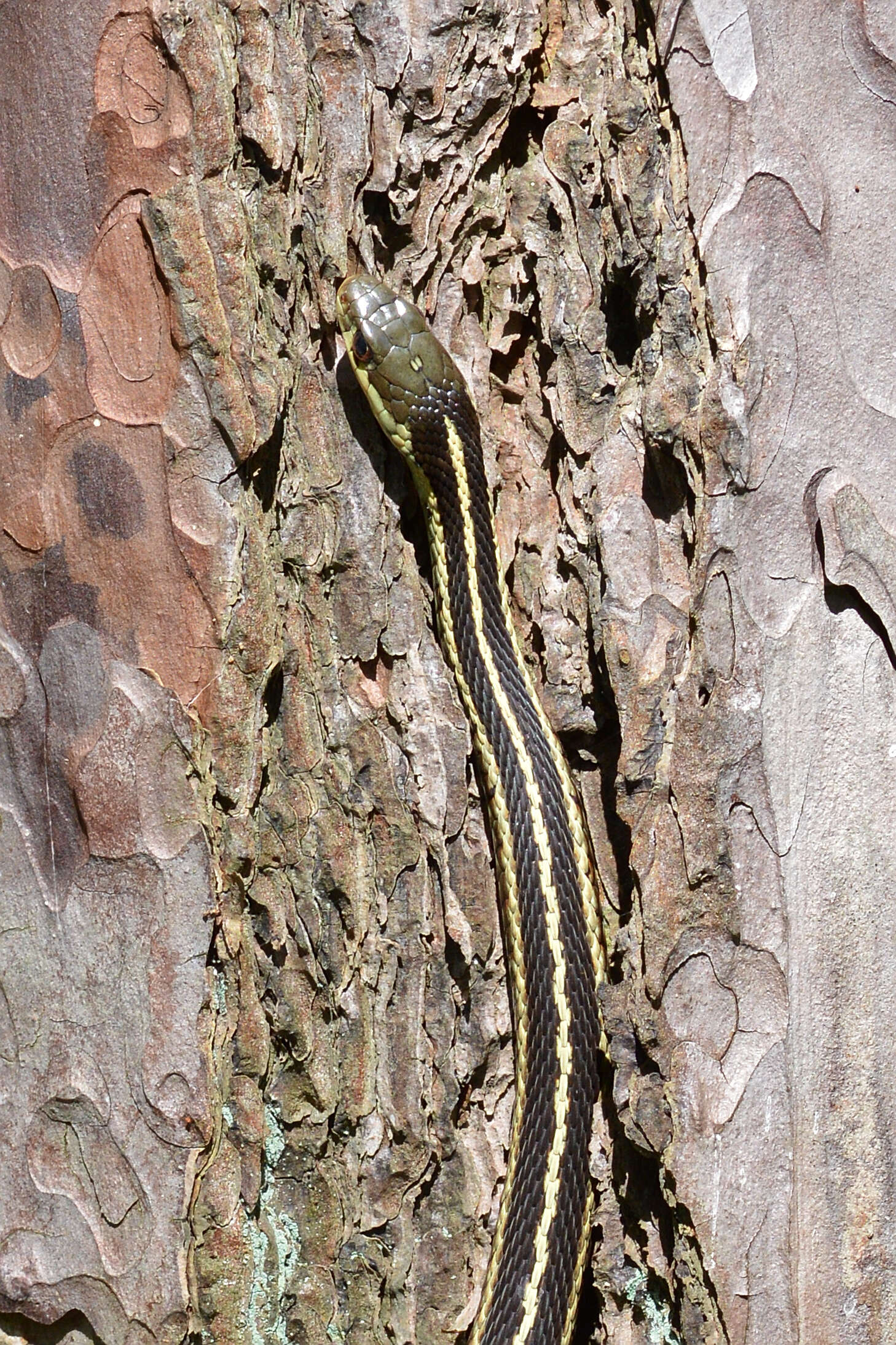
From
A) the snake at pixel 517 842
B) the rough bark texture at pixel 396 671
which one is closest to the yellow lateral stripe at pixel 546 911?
the snake at pixel 517 842

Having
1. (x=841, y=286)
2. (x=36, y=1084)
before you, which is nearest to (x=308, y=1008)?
(x=36, y=1084)

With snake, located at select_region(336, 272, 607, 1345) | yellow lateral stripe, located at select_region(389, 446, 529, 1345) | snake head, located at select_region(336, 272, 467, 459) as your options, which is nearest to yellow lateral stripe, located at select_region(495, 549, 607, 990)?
snake, located at select_region(336, 272, 607, 1345)

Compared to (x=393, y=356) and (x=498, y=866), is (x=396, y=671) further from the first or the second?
(x=393, y=356)

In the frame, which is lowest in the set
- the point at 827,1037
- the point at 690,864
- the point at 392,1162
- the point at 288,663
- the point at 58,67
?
the point at 392,1162

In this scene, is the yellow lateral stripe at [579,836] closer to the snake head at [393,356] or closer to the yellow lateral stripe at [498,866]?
the yellow lateral stripe at [498,866]

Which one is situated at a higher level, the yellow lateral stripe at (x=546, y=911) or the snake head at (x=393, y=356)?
the snake head at (x=393, y=356)

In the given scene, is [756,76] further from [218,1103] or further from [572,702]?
[218,1103]

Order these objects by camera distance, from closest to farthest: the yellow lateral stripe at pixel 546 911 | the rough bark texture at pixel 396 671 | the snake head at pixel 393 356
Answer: the rough bark texture at pixel 396 671 < the yellow lateral stripe at pixel 546 911 < the snake head at pixel 393 356

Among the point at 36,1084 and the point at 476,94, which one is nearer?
the point at 36,1084

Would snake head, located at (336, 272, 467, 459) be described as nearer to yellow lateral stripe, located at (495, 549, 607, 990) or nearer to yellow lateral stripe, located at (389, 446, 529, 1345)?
yellow lateral stripe, located at (389, 446, 529, 1345)
